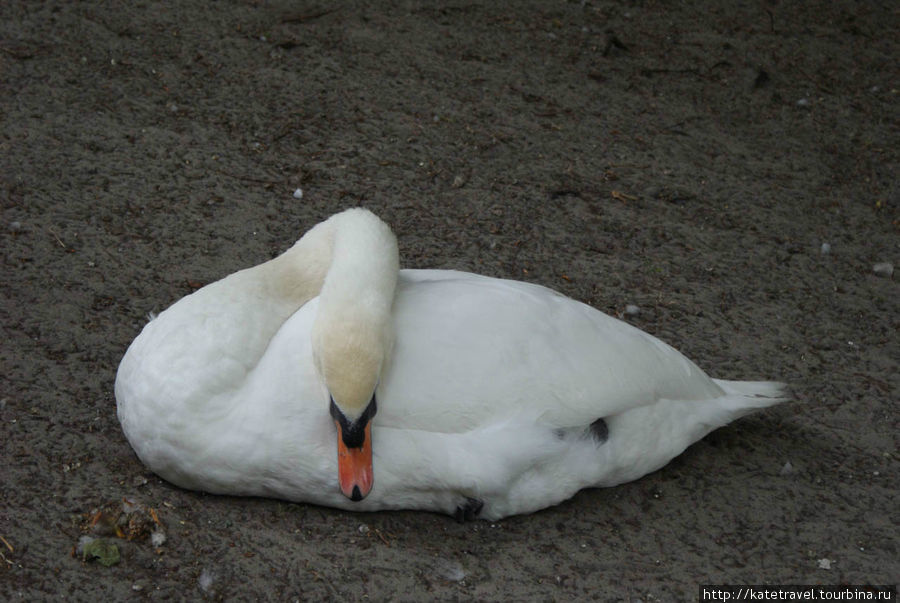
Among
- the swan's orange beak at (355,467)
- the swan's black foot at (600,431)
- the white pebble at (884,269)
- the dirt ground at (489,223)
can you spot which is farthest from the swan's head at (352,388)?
the white pebble at (884,269)

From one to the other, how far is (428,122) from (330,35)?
4.06 ft

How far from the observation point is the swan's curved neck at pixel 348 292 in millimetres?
2908

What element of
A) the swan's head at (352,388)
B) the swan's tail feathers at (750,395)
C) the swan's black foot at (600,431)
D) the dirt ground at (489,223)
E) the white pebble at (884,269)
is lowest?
the dirt ground at (489,223)

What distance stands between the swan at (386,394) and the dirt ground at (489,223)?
18 centimetres

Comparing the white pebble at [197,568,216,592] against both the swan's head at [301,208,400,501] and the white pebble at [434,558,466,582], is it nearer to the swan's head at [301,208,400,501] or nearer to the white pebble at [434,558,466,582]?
the swan's head at [301,208,400,501]

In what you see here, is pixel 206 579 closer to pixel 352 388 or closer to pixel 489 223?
pixel 352 388

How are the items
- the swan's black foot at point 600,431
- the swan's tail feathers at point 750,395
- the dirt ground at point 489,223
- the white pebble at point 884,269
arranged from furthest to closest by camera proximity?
the white pebble at point 884,269
the swan's tail feathers at point 750,395
the swan's black foot at point 600,431
the dirt ground at point 489,223

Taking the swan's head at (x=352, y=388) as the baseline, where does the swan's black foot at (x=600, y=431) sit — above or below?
below

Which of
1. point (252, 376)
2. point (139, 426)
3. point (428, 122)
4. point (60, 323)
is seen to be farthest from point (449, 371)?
point (428, 122)

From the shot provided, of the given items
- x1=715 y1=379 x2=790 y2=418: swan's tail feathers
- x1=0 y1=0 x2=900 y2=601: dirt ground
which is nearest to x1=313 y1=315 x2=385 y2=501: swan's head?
x1=0 y1=0 x2=900 y2=601: dirt ground

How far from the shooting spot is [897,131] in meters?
6.38

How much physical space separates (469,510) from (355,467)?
0.50m

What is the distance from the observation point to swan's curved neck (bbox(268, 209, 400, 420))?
2.91 meters

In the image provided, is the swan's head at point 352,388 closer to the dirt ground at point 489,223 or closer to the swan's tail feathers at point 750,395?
the dirt ground at point 489,223
